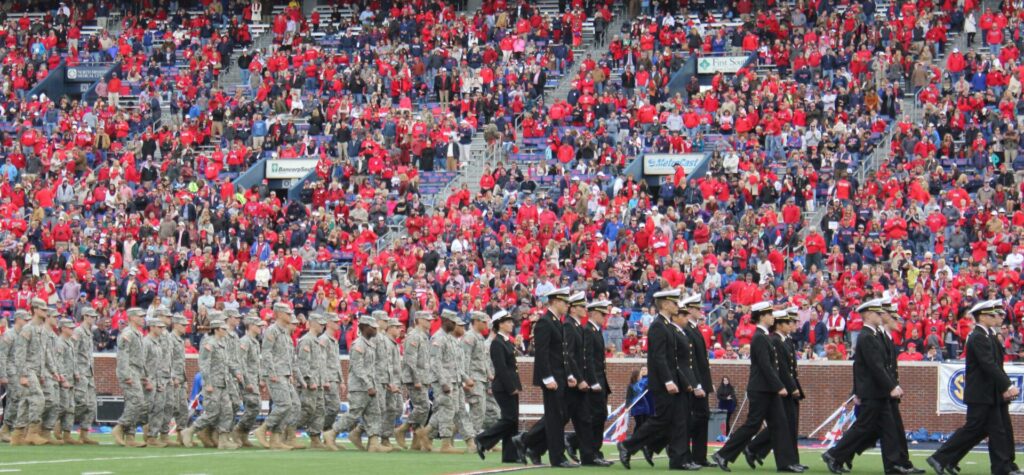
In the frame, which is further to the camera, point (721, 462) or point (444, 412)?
point (444, 412)

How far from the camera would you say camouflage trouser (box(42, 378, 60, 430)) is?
70.7ft

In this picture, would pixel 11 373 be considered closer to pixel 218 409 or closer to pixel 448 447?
pixel 218 409

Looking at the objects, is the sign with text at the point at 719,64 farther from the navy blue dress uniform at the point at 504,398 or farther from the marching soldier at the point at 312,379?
the navy blue dress uniform at the point at 504,398

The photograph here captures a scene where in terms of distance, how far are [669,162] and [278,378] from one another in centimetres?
1717

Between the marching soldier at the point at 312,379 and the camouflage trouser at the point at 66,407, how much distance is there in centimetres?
284

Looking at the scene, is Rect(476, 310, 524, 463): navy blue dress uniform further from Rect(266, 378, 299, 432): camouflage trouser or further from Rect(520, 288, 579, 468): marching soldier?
Rect(266, 378, 299, 432): camouflage trouser

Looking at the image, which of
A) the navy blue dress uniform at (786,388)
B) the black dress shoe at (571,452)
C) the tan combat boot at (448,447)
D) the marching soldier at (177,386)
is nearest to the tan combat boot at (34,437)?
the marching soldier at (177,386)

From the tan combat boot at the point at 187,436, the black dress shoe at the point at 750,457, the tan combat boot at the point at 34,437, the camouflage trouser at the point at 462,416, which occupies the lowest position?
the tan combat boot at the point at 34,437

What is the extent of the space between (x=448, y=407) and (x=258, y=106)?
23.7 m

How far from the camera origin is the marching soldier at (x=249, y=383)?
2108cm

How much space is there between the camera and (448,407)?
20719 mm

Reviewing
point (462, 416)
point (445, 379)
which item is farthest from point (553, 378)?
point (462, 416)

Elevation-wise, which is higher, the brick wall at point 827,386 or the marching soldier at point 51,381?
the marching soldier at point 51,381

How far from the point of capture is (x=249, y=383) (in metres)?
21.2
